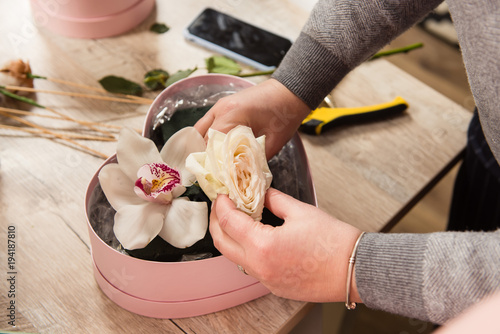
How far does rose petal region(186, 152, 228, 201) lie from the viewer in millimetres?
521

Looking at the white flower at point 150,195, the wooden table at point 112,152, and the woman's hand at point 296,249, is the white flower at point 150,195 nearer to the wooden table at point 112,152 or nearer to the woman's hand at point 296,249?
the woman's hand at point 296,249

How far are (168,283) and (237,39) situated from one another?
0.51 meters

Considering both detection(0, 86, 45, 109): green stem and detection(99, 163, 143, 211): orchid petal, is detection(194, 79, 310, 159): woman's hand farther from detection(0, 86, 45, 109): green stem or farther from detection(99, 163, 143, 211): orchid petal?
detection(0, 86, 45, 109): green stem

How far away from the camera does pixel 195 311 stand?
2.02 feet

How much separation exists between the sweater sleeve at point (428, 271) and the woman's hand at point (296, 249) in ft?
0.08

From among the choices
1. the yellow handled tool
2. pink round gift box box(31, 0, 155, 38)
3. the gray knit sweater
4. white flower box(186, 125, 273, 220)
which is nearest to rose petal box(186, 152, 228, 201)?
white flower box(186, 125, 273, 220)

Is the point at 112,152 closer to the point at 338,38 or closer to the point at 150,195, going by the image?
the point at 150,195

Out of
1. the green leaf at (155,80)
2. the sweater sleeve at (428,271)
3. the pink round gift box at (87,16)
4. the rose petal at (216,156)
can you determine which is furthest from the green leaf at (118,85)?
the sweater sleeve at (428,271)

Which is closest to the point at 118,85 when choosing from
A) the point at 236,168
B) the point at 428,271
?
the point at 236,168

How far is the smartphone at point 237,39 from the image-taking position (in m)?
0.90

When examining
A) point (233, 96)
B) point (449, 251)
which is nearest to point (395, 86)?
point (233, 96)

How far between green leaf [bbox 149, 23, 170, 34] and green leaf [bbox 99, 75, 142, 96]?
0.16 m

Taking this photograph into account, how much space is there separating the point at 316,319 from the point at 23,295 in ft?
1.35

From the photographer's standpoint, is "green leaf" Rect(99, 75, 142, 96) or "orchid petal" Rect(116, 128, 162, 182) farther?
"green leaf" Rect(99, 75, 142, 96)
